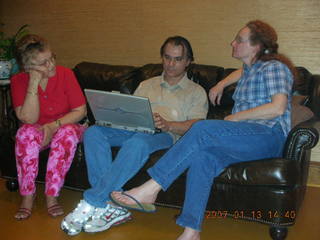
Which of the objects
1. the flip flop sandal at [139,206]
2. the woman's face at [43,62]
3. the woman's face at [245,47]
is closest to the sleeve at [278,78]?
the woman's face at [245,47]

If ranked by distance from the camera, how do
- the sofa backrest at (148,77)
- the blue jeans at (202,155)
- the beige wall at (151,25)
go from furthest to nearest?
the beige wall at (151,25)
the sofa backrest at (148,77)
the blue jeans at (202,155)

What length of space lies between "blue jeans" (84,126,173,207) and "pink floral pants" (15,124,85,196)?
140mm

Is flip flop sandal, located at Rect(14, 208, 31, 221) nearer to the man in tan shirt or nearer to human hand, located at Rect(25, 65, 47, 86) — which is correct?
the man in tan shirt

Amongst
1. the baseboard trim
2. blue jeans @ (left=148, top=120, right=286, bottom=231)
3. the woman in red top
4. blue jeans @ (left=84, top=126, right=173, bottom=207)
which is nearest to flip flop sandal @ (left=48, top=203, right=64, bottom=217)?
the woman in red top

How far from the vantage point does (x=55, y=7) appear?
3777 millimetres

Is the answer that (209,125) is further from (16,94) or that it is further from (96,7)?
(96,7)

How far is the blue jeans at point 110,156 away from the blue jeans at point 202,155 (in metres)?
0.19

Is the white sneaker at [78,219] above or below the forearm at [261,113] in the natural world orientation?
below

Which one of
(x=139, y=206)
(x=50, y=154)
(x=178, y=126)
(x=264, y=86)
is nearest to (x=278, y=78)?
(x=264, y=86)

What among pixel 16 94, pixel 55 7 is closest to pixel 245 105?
pixel 16 94

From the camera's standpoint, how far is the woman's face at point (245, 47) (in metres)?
2.17

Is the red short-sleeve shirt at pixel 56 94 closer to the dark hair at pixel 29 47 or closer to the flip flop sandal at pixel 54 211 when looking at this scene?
the dark hair at pixel 29 47

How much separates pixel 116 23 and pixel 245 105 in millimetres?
1787

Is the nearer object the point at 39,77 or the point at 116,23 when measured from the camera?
the point at 39,77
